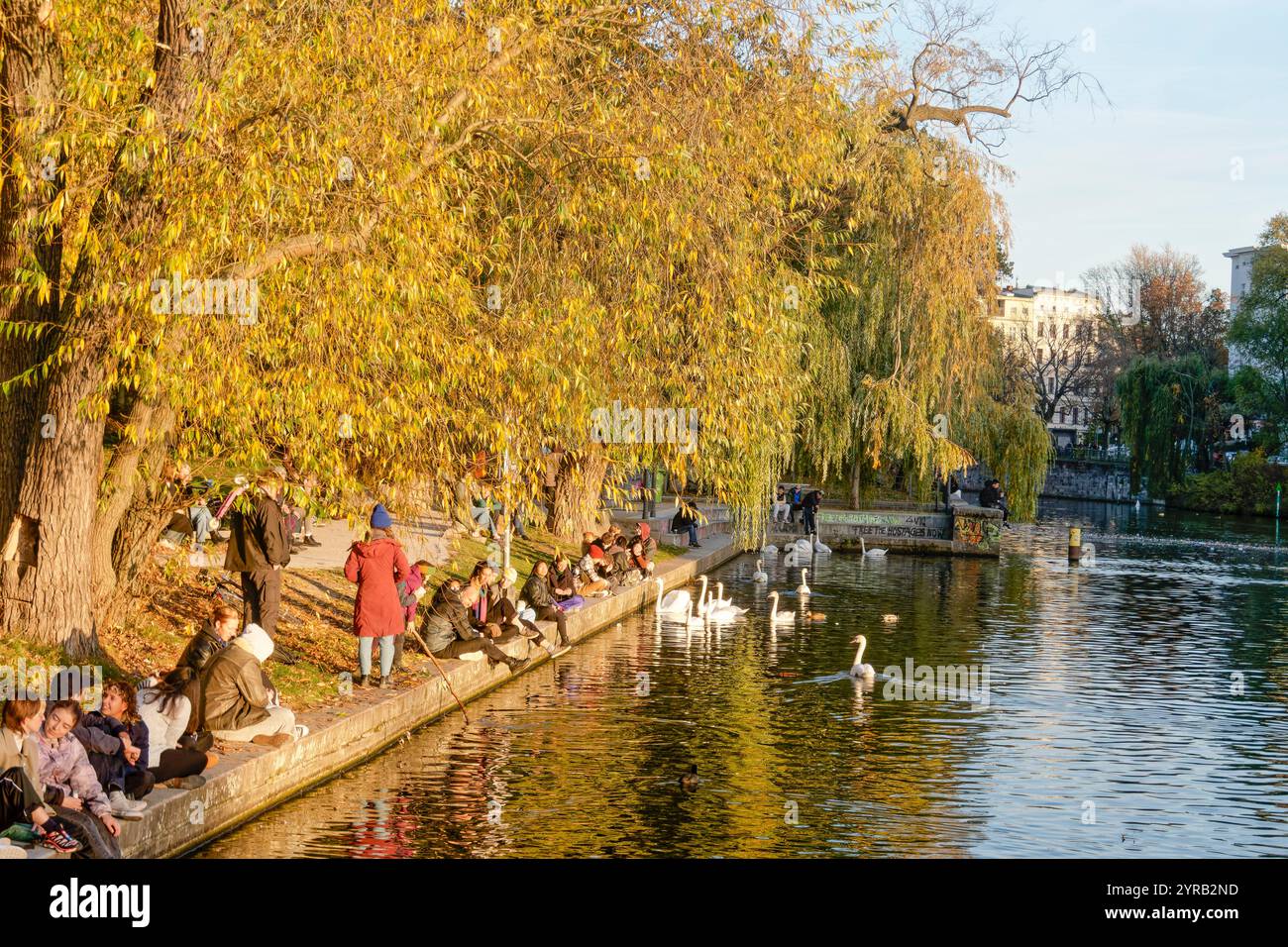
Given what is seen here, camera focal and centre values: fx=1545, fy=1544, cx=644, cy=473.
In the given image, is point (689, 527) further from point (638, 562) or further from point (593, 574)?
point (593, 574)

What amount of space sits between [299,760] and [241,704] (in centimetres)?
68

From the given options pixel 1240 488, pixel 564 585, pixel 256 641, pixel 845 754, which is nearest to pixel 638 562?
pixel 564 585

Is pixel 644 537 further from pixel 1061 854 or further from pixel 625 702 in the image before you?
pixel 1061 854

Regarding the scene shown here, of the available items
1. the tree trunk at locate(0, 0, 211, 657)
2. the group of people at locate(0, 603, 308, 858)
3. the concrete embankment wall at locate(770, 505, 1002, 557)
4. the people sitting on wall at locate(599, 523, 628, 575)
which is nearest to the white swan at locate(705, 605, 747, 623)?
the people sitting on wall at locate(599, 523, 628, 575)

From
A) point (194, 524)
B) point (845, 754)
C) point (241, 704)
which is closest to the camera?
point (241, 704)

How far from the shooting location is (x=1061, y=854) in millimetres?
11523

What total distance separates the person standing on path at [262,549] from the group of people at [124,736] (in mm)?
2612

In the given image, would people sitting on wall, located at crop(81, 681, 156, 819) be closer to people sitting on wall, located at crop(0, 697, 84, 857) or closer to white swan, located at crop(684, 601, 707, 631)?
people sitting on wall, located at crop(0, 697, 84, 857)

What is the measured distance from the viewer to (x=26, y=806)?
9.44 m

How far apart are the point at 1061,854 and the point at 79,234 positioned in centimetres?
865

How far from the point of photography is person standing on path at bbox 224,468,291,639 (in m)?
15.6

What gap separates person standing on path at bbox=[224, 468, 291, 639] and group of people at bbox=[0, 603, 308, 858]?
2612 millimetres
